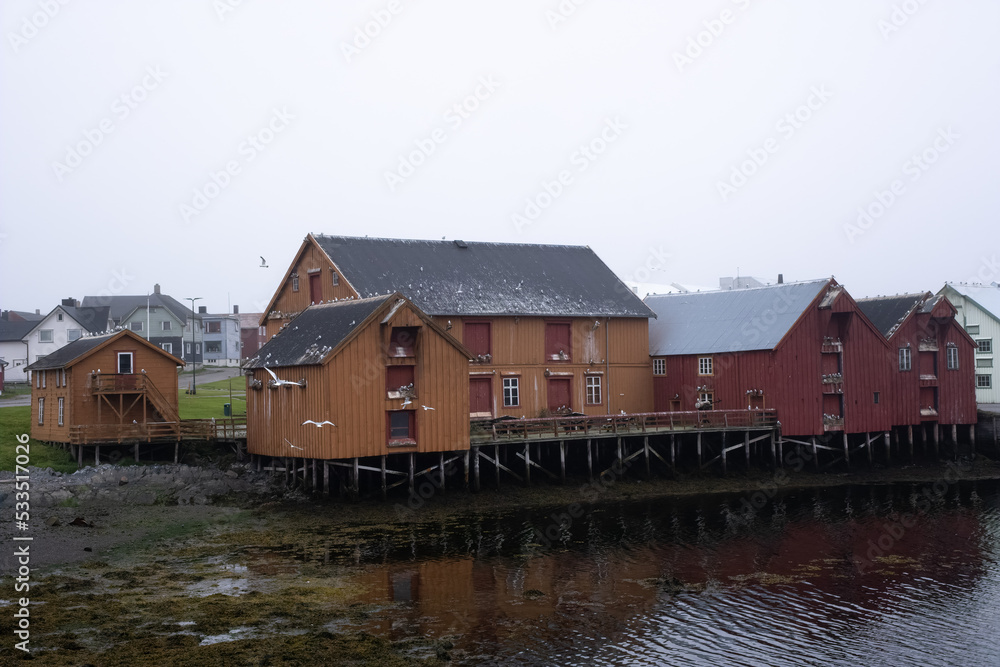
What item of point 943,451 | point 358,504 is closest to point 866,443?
point 943,451

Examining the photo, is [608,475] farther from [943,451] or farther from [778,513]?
[943,451]

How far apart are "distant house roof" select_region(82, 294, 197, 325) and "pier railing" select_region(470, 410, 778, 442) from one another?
5310 centimetres

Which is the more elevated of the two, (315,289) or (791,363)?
(315,289)

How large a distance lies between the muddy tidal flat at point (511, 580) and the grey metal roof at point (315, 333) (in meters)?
5.09

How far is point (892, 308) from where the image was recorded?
51.7 metres

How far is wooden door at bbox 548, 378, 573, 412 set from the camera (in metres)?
46.8

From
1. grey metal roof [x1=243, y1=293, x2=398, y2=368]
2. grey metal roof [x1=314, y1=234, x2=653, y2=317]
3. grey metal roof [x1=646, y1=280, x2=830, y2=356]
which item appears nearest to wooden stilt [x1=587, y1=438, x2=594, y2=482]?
grey metal roof [x1=314, y1=234, x2=653, y2=317]

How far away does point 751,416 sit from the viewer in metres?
45.8

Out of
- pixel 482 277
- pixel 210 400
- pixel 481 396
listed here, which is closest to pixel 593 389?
pixel 481 396

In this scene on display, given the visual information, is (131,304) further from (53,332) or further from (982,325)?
(982,325)

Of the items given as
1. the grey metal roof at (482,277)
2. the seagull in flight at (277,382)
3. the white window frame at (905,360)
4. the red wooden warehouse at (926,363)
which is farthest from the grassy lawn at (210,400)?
the white window frame at (905,360)

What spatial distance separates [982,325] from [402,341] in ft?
137

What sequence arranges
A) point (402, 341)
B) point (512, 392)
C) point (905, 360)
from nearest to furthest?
point (402, 341), point (512, 392), point (905, 360)

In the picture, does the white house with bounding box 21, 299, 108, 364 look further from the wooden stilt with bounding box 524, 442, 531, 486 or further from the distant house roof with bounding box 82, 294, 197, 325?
the wooden stilt with bounding box 524, 442, 531, 486
